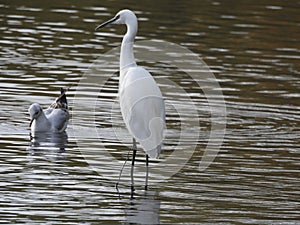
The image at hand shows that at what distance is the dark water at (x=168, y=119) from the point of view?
10.1 m

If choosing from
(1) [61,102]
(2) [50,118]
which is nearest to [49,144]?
(2) [50,118]

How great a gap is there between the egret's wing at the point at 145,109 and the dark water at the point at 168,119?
47cm

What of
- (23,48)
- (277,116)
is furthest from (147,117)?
(23,48)

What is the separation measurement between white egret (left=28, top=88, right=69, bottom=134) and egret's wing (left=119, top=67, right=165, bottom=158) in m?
2.77

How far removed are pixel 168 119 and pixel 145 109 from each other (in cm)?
367

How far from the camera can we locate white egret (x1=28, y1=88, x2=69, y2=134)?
14070 mm

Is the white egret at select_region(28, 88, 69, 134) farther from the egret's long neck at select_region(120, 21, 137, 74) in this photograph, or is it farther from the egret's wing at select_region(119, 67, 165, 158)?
the egret's wing at select_region(119, 67, 165, 158)

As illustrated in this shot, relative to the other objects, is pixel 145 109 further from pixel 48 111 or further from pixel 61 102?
pixel 48 111

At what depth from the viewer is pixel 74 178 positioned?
37.0ft

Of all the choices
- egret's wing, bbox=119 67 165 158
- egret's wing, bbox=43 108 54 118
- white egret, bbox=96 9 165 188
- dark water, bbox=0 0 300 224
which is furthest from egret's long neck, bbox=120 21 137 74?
egret's wing, bbox=43 108 54 118

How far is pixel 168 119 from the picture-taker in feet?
49.5

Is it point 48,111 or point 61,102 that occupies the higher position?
point 61,102

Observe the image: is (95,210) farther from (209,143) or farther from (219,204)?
(209,143)

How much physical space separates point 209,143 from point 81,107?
2866mm
